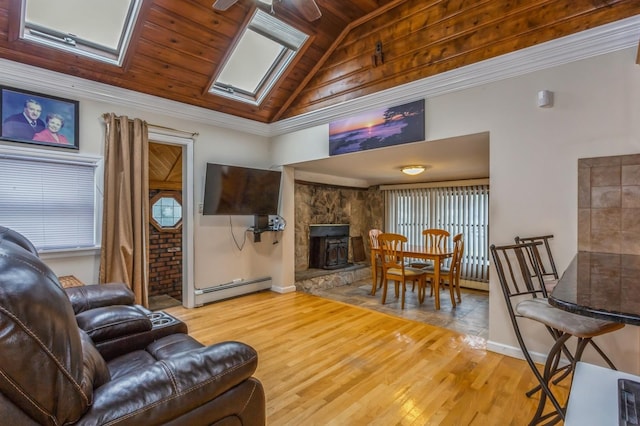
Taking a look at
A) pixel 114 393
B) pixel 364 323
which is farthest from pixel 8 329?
pixel 364 323

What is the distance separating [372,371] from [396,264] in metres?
1.96

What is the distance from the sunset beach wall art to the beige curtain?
2204 mm

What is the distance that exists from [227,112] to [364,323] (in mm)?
3227

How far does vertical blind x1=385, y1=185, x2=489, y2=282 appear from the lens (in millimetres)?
5473

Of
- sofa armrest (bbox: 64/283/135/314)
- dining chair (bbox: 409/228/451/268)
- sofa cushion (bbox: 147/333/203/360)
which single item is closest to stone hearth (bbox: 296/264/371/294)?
dining chair (bbox: 409/228/451/268)

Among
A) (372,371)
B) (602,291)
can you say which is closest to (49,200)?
(372,371)

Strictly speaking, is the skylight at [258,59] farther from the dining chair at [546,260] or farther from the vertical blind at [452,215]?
the vertical blind at [452,215]

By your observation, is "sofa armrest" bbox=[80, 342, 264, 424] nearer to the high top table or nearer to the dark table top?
the high top table

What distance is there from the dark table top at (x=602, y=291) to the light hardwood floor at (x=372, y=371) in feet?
3.17

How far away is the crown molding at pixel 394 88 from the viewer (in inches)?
88.0

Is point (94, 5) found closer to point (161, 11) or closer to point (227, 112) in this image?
point (161, 11)

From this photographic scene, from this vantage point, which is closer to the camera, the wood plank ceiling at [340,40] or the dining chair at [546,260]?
the dining chair at [546,260]

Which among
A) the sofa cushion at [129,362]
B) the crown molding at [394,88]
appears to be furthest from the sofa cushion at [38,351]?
the crown molding at [394,88]

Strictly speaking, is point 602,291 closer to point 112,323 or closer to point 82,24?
point 112,323
